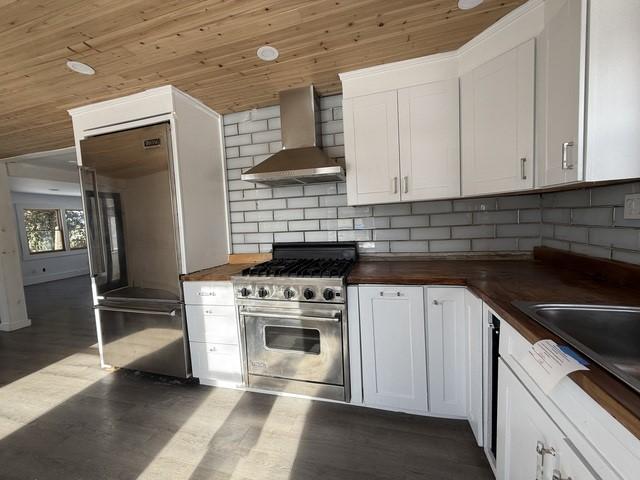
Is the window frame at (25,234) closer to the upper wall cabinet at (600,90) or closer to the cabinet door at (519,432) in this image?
the cabinet door at (519,432)

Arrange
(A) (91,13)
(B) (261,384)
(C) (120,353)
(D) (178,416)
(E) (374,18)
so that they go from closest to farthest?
(A) (91,13)
(E) (374,18)
(D) (178,416)
(B) (261,384)
(C) (120,353)

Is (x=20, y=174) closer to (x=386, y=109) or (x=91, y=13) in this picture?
(x=91, y=13)

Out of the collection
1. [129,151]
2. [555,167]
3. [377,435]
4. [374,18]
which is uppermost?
[374,18]

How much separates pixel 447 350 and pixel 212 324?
1.79m

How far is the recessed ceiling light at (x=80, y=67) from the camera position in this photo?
1.88 metres

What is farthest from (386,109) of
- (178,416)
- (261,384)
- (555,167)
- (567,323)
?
(178,416)

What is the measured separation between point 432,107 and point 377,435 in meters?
2.27

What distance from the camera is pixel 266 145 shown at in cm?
278

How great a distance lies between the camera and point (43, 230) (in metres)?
7.88

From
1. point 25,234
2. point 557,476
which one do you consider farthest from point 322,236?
point 25,234

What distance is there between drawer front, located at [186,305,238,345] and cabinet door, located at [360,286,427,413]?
1.07 m

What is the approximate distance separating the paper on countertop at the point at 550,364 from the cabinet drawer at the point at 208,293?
6.41 feet

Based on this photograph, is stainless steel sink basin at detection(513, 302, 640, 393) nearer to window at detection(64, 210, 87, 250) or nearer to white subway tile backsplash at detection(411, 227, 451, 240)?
white subway tile backsplash at detection(411, 227, 451, 240)

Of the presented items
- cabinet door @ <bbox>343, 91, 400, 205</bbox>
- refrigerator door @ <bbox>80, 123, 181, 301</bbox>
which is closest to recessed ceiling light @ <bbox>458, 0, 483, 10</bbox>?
cabinet door @ <bbox>343, 91, 400, 205</bbox>
